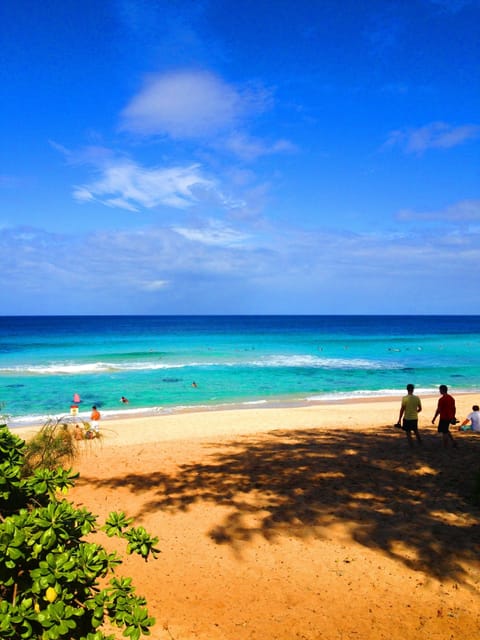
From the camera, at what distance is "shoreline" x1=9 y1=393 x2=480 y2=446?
16305 mm

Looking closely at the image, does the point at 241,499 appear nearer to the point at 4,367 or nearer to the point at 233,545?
the point at 233,545

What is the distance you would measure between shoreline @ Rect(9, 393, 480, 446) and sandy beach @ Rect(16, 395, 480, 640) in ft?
13.3

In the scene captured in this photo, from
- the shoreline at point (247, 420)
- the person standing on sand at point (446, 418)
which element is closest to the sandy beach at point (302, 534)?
the person standing on sand at point (446, 418)

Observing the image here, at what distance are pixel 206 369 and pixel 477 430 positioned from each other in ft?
93.9

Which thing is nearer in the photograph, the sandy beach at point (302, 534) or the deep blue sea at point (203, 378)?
the sandy beach at point (302, 534)

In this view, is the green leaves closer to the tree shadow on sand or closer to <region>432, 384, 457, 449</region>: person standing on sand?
the tree shadow on sand

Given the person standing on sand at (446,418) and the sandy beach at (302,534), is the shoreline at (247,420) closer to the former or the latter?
the person standing on sand at (446,418)

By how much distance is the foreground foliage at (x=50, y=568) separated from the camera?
2.19 meters

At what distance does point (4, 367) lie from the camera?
4153 cm

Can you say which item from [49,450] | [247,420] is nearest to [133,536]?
[49,450]

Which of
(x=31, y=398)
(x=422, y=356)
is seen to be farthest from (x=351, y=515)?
(x=422, y=356)

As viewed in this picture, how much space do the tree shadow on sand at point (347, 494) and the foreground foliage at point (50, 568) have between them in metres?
4.23

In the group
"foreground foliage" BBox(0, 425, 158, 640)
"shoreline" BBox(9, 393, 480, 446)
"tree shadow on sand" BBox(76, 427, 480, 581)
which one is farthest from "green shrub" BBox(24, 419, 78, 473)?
"foreground foliage" BBox(0, 425, 158, 640)

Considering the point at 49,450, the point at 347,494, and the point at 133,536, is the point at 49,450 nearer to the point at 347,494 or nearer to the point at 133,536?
the point at 347,494
